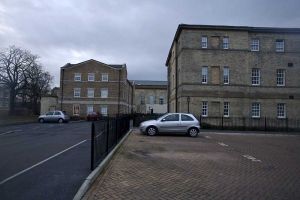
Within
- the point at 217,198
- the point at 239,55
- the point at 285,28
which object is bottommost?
the point at 217,198

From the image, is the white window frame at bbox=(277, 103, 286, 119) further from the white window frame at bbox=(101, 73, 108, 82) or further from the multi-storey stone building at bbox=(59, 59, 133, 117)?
the white window frame at bbox=(101, 73, 108, 82)

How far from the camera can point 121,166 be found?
1042cm

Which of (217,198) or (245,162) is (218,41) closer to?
(245,162)

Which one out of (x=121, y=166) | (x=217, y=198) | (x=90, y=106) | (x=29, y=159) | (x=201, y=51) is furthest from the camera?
(x=90, y=106)

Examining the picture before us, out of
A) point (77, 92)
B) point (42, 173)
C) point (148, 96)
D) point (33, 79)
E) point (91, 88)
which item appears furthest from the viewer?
point (148, 96)

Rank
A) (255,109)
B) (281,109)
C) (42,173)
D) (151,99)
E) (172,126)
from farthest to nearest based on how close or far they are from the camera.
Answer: (151,99) < (281,109) < (255,109) < (172,126) < (42,173)

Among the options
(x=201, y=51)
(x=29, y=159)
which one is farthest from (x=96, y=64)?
(x=29, y=159)

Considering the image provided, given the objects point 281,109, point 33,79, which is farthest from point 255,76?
point 33,79

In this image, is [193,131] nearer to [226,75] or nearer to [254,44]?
[226,75]

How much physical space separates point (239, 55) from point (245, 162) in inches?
1180

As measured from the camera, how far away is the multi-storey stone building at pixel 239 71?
131 ft

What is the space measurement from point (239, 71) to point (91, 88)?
112ft

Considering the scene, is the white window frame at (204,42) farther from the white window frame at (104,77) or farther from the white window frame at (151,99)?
the white window frame at (151,99)

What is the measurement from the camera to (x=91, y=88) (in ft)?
219
